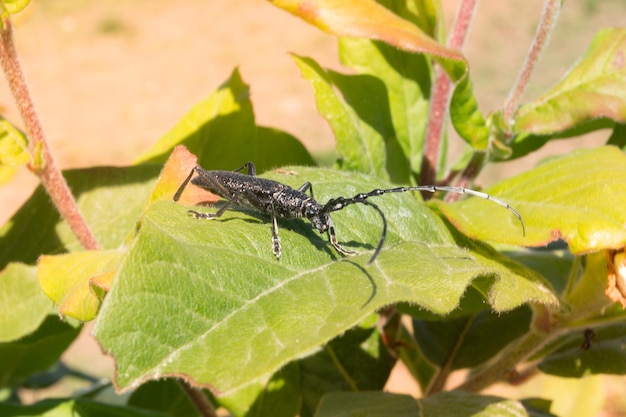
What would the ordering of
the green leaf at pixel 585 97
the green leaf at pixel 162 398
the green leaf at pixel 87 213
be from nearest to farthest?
the green leaf at pixel 585 97, the green leaf at pixel 87 213, the green leaf at pixel 162 398

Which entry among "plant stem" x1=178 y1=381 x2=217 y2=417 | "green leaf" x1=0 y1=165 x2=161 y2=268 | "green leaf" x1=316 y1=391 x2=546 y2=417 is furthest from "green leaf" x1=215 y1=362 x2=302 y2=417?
"green leaf" x1=0 y1=165 x2=161 y2=268

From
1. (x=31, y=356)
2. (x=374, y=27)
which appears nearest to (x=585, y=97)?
(x=374, y=27)

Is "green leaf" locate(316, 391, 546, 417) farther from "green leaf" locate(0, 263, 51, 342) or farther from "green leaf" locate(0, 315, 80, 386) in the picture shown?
"green leaf" locate(0, 315, 80, 386)

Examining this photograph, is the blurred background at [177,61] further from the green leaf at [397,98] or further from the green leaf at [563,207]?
the green leaf at [563,207]

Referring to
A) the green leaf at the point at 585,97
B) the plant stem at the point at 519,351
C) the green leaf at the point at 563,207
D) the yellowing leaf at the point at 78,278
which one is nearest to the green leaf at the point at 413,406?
the plant stem at the point at 519,351

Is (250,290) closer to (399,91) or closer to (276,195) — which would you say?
(276,195)
